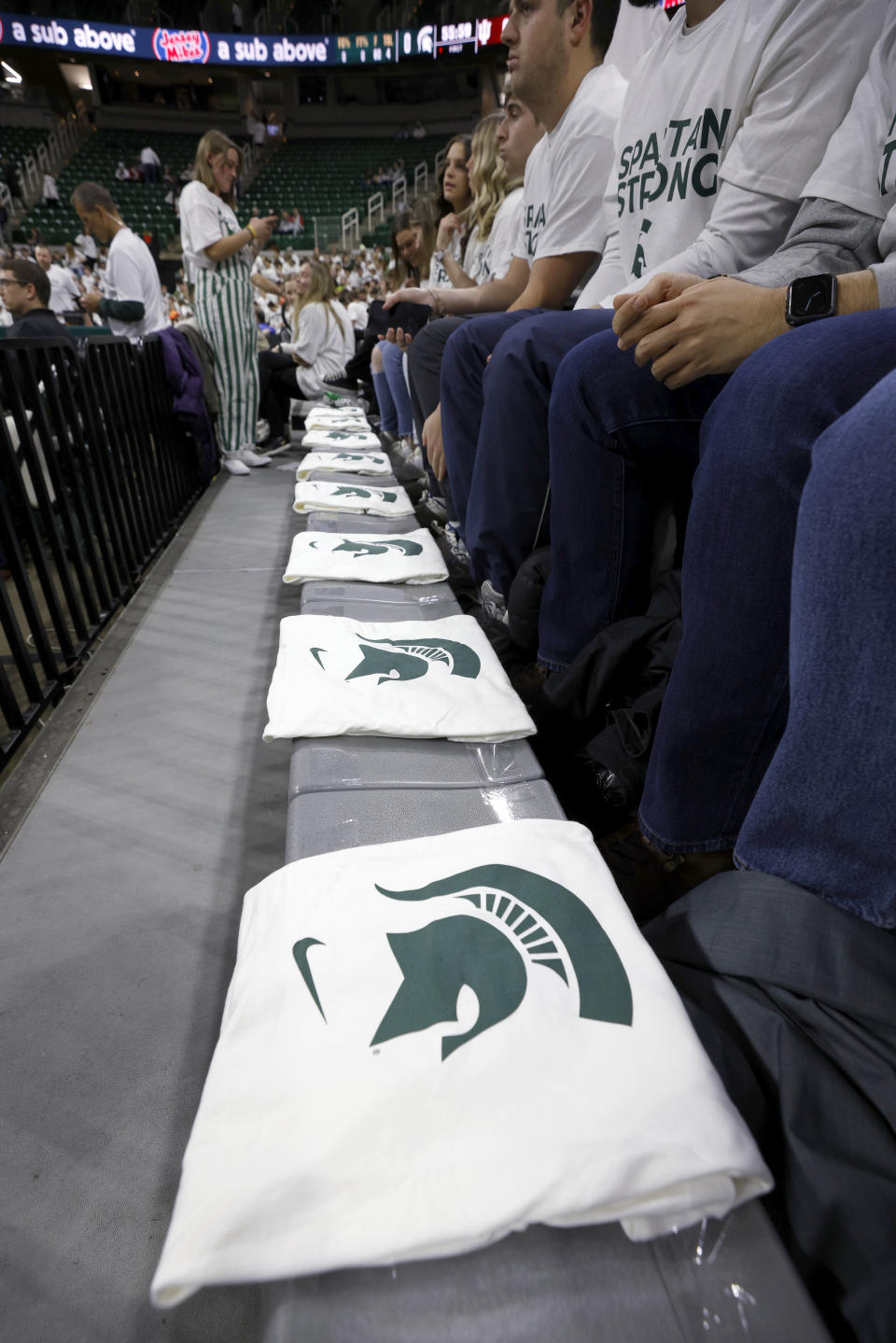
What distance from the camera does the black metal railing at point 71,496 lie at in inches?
46.1

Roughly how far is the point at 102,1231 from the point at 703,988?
0.49m

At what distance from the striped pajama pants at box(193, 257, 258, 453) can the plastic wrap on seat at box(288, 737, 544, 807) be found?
2825 mm

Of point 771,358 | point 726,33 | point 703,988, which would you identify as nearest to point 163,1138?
point 703,988

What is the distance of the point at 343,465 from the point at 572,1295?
2.14 m

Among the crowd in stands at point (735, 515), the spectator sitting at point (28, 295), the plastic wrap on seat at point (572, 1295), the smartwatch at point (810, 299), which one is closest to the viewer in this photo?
the plastic wrap on seat at point (572, 1295)

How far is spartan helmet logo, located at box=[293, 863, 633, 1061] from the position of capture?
18.6 inches

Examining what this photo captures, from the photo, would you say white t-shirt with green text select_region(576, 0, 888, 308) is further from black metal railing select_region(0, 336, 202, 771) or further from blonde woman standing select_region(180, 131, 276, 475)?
blonde woman standing select_region(180, 131, 276, 475)

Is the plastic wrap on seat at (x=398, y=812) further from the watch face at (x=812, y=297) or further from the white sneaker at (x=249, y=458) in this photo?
the white sneaker at (x=249, y=458)

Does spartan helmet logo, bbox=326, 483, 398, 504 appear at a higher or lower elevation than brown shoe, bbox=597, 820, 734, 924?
higher

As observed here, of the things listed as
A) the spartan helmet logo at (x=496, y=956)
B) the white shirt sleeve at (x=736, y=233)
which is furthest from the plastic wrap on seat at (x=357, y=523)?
the spartan helmet logo at (x=496, y=956)

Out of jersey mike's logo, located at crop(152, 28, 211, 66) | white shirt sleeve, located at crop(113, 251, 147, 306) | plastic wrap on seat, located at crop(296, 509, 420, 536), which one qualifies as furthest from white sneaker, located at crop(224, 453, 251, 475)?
jersey mike's logo, located at crop(152, 28, 211, 66)

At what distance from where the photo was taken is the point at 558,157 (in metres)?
1.47

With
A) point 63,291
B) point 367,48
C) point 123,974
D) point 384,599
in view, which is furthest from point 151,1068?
point 367,48

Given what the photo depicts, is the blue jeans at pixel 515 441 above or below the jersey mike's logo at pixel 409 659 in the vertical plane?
above
